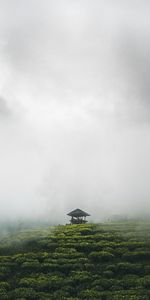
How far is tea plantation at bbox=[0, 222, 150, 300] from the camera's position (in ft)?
157

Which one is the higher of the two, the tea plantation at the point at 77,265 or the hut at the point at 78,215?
the hut at the point at 78,215

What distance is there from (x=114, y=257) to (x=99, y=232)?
15.0 meters

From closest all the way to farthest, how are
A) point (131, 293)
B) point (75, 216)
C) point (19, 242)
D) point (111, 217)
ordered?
point (131, 293) < point (19, 242) < point (75, 216) < point (111, 217)

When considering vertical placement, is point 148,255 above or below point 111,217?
below

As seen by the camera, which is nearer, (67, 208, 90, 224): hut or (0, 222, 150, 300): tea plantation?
(0, 222, 150, 300): tea plantation

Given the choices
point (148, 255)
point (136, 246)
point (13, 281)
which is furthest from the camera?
point (136, 246)

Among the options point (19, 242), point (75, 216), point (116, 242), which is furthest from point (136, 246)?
point (75, 216)

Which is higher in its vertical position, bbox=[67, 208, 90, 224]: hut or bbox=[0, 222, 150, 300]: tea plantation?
bbox=[67, 208, 90, 224]: hut

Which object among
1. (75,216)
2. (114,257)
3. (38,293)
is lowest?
(38,293)

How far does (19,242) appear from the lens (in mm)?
66312

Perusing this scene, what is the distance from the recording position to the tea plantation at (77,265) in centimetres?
4778

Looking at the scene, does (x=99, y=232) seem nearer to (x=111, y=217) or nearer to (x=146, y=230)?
(x=146, y=230)

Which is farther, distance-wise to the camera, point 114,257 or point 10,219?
point 10,219

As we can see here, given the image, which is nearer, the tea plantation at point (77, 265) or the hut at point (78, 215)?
the tea plantation at point (77, 265)
